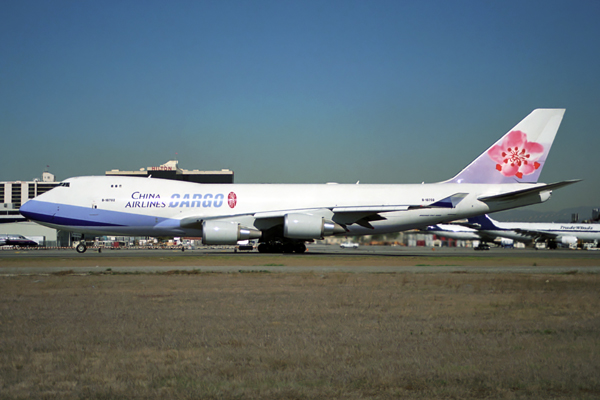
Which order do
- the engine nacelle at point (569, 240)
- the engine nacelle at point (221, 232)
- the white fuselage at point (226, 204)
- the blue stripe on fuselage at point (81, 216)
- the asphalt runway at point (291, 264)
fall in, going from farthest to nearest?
the engine nacelle at point (569, 240) < the blue stripe on fuselage at point (81, 216) < the white fuselage at point (226, 204) < the engine nacelle at point (221, 232) < the asphalt runway at point (291, 264)

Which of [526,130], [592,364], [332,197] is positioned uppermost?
[526,130]

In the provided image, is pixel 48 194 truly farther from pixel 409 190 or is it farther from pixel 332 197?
pixel 409 190

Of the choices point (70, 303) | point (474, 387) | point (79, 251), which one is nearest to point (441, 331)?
point (474, 387)

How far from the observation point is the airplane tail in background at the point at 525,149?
102 ft

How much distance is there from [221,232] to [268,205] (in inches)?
137

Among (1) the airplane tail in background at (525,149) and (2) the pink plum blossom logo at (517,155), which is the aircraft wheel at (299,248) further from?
(2) the pink plum blossom logo at (517,155)

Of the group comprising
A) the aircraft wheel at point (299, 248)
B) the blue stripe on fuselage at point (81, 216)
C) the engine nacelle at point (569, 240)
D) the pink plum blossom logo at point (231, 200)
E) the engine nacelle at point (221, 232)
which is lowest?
the engine nacelle at point (569, 240)

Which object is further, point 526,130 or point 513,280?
point 526,130

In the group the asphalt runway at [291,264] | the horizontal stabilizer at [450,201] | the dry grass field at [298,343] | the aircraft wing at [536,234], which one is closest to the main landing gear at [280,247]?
the asphalt runway at [291,264]

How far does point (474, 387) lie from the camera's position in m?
4.76

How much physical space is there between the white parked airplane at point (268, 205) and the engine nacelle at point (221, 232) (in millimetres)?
772

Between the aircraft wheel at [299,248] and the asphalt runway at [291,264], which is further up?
the aircraft wheel at [299,248]

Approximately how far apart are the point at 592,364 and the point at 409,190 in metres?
25.2

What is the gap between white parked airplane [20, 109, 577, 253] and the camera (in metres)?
29.0
